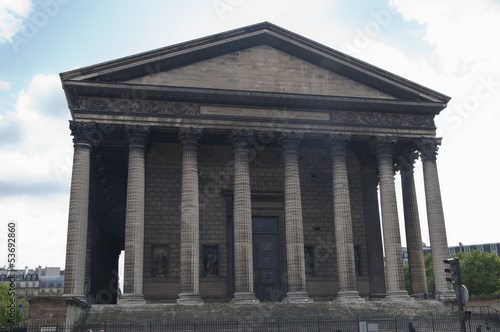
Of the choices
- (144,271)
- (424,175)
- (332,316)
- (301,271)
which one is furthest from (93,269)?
(424,175)

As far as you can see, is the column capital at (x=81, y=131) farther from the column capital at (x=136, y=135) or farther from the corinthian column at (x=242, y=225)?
the corinthian column at (x=242, y=225)

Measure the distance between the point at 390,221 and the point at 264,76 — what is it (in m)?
12.1

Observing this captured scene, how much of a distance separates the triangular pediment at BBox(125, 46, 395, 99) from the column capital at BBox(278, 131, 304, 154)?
9.65 ft

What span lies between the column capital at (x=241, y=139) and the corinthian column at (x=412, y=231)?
40.4 ft

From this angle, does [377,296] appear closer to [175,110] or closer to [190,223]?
[190,223]

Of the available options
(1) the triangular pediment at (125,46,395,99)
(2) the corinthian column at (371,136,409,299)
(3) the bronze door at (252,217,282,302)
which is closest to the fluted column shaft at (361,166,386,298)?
(2) the corinthian column at (371,136,409,299)

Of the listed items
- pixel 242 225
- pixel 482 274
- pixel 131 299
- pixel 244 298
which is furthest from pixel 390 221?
pixel 482 274

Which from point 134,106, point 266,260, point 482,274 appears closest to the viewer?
point 134,106

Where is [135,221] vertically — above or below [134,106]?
below

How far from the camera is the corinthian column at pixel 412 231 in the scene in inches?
1463

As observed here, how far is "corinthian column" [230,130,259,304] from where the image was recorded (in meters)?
31.6

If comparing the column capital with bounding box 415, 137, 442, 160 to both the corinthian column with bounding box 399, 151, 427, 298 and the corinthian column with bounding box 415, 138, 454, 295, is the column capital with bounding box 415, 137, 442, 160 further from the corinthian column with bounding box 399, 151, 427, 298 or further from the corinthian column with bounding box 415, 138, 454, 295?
the corinthian column with bounding box 399, 151, 427, 298

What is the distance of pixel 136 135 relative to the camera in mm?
32406

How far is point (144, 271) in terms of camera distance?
34.5 meters
